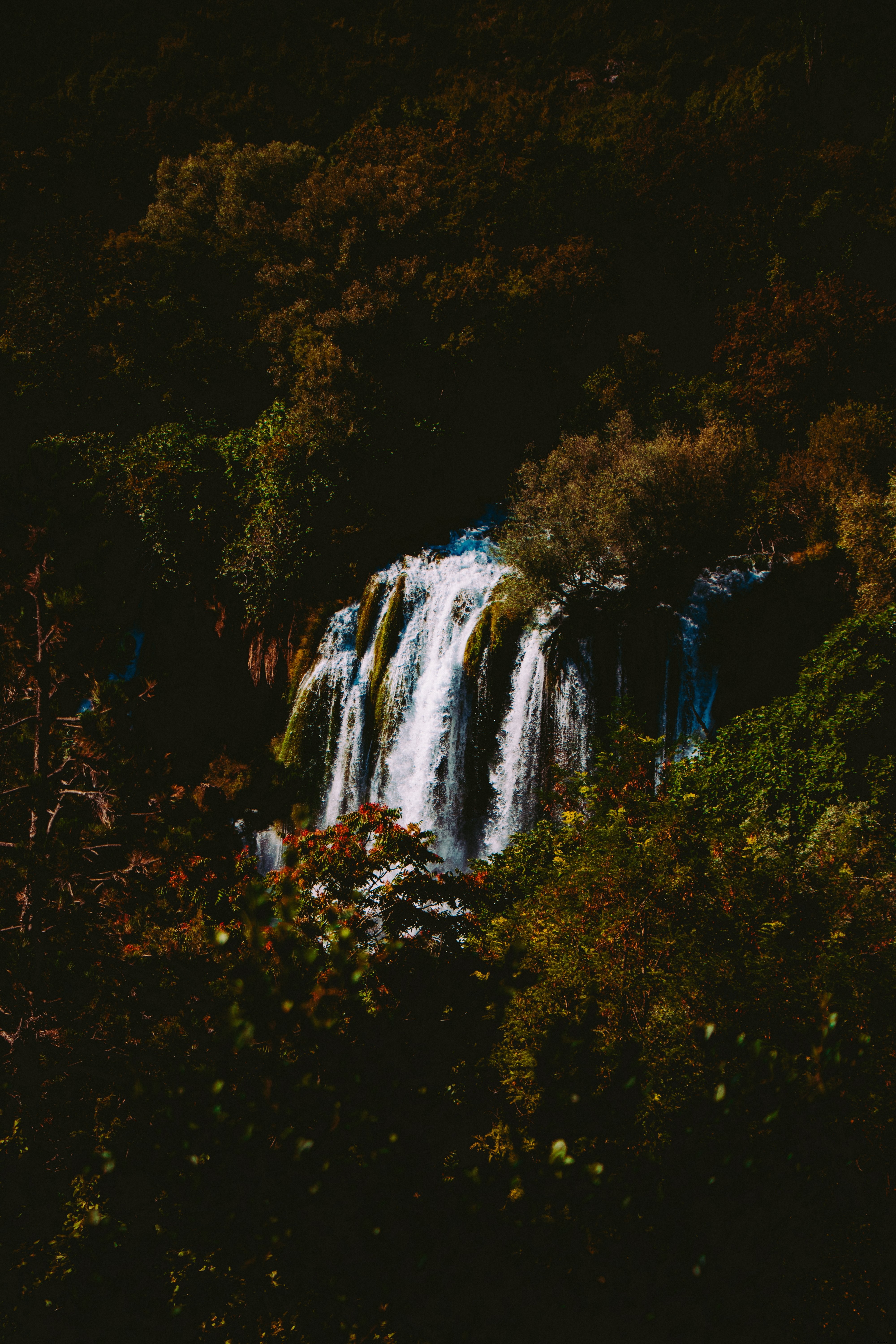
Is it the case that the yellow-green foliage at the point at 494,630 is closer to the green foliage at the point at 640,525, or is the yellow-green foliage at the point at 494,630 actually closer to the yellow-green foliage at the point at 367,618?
the green foliage at the point at 640,525

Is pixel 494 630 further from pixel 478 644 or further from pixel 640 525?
pixel 640 525

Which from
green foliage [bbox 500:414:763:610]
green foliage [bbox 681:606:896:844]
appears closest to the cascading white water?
green foliage [bbox 500:414:763:610]

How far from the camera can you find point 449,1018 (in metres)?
4.23

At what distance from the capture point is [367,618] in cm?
1431

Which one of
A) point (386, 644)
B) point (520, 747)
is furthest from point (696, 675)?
point (386, 644)

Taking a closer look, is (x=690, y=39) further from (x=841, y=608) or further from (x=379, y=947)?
(x=379, y=947)

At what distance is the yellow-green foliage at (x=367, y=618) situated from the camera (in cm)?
1430

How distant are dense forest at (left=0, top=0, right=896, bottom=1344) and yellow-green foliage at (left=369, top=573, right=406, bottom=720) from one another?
174cm

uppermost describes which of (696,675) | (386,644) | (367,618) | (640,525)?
(640,525)

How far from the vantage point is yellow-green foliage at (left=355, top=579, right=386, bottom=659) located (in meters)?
14.3

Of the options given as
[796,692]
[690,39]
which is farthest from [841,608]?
[690,39]

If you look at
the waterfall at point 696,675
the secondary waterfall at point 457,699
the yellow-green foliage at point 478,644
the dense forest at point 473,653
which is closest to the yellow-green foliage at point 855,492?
Result: the dense forest at point 473,653

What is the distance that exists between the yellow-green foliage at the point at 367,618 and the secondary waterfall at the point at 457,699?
3 cm

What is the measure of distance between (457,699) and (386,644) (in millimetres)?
2021
